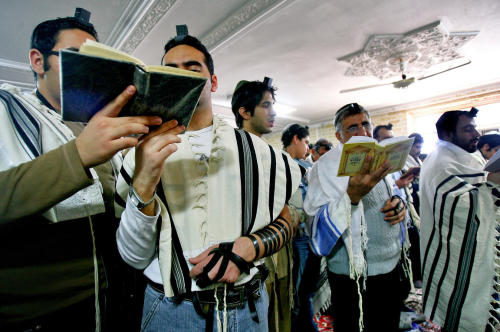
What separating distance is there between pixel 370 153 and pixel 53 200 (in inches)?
56.0

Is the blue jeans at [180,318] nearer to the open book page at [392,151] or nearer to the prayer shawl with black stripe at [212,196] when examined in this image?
the prayer shawl with black stripe at [212,196]

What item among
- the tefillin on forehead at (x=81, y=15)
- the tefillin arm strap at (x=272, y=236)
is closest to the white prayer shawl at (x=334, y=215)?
the tefillin arm strap at (x=272, y=236)

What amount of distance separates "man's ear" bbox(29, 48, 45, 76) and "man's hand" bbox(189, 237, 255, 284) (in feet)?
3.43

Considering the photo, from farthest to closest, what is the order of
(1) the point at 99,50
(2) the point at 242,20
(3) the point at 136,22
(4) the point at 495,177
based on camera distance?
1. (2) the point at 242,20
2. (3) the point at 136,22
3. (4) the point at 495,177
4. (1) the point at 99,50

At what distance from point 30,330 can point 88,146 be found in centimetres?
65

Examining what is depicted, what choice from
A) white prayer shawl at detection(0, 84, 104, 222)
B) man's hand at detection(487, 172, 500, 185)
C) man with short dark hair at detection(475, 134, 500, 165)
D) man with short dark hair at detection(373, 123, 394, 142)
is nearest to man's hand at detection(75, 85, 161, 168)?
white prayer shawl at detection(0, 84, 104, 222)

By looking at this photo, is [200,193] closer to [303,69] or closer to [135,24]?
[135,24]

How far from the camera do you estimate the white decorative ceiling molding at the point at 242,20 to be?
3180 millimetres

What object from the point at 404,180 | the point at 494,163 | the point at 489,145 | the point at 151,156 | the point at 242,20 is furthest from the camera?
the point at 489,145

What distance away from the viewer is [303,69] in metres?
5.30

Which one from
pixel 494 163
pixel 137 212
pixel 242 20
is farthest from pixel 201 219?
pixel 242 20

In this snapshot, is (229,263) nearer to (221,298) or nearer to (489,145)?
(221,298)

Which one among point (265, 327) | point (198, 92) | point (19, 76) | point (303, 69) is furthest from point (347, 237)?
point (19, 76)

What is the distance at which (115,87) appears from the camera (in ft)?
1.82
